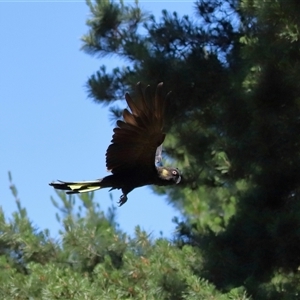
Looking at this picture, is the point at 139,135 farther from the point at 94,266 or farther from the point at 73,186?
the point at 94,266

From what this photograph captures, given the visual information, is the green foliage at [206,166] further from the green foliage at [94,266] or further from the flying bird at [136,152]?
the flying bird at [136,152]

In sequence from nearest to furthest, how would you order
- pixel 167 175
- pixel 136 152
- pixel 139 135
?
pixel 139 135 → pixel 136 152 → pixel 167 175

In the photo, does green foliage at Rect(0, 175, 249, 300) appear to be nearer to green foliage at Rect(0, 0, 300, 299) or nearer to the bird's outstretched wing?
green foliage at Rect(0, 0, 300, 299)

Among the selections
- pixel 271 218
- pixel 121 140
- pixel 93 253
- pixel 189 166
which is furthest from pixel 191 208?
pixel 121 140

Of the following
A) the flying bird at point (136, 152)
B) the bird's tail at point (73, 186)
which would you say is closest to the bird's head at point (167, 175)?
the flying bird at point (136, 152)

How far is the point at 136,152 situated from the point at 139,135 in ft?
0.46

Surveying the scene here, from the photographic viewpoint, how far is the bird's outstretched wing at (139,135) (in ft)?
15.1

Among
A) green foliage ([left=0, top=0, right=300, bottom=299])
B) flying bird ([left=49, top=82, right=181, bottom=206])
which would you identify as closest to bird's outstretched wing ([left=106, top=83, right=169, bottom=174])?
flying bird ([left=49, top=82, right=181, bottom=206])

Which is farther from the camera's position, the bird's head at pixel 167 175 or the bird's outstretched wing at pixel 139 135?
the bird's head at pixel 167 175

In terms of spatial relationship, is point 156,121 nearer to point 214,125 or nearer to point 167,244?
point 167,244

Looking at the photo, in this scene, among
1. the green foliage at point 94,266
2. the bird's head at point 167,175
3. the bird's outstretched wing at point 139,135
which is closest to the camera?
the bird's outstretched wing at point 139,135

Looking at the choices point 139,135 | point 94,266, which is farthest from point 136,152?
point 94,266

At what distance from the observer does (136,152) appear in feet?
15.8

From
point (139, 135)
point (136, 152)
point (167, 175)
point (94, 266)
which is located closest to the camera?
point (139, 135)
